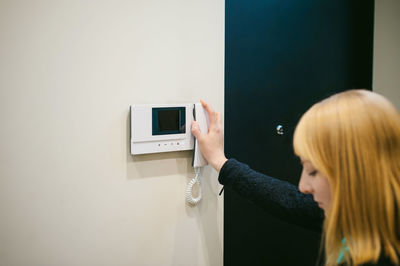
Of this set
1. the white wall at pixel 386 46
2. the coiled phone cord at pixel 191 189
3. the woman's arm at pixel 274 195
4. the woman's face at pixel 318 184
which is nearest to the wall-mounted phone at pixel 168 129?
the coiled phone cord at pixel 191 189

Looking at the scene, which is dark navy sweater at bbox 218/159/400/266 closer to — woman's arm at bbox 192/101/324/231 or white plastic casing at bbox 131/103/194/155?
woman's arm at bbox 192/101/324/231

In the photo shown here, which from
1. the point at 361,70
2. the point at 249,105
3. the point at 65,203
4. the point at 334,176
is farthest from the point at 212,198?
the point at 361,70

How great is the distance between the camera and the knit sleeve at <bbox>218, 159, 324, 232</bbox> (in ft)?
3.46

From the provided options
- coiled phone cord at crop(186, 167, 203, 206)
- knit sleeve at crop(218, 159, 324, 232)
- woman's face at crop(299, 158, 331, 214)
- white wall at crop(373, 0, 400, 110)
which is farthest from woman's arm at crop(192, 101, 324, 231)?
white wall at crop(373, 0, 400, 110)

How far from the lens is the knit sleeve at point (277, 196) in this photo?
1055 mm

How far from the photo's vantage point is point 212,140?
45.5 inches

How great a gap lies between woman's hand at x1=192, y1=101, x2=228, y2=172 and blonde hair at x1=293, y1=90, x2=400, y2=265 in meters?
0.48

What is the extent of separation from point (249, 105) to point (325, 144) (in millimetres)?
647

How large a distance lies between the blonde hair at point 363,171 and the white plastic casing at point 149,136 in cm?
54

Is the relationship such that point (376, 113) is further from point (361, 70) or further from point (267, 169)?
point (361, 70)

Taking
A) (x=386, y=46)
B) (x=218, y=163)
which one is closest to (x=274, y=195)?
(x=218, y=163)

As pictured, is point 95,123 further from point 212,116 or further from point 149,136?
Answer: point 212,116

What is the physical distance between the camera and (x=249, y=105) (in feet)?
4.36

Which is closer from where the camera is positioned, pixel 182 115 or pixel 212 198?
pixel 182 115
